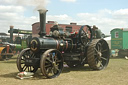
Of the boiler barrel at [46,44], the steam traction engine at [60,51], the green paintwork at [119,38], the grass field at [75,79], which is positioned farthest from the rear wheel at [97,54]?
the green paintwork at [119,38]

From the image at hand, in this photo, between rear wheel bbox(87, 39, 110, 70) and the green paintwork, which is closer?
rear wheel bbox(87, 39, 110, 70)

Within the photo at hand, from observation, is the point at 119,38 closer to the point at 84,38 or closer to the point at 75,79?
the point at 84,38

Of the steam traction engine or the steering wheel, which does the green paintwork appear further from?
the steering wheel

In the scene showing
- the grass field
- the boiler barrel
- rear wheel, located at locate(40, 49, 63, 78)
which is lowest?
the grass field

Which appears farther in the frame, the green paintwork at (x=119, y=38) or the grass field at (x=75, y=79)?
the green paintwork at (x=119, y=38)

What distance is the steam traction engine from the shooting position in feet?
19.4

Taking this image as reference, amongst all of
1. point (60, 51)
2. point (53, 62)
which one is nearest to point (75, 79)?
point (53, 62)

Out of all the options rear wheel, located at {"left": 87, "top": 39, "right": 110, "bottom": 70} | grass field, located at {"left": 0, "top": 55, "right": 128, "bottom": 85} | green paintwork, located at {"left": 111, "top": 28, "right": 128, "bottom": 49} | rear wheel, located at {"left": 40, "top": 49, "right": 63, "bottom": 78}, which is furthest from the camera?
green paintwork, located at {"left": 111, "top": 28, "right": 128, "bottom": 49}

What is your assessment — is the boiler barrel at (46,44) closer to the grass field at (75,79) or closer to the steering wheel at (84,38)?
the steering wheel at (84,38)

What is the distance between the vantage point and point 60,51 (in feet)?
22.7

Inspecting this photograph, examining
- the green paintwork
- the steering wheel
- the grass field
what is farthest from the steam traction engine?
the green paintwork

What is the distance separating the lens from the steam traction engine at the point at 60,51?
233 inches

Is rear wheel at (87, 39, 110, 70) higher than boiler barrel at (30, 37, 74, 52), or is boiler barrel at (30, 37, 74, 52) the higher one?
boiler barrel at (30, 37, 74, 52)

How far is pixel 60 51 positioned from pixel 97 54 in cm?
170
